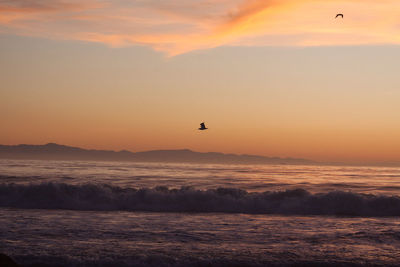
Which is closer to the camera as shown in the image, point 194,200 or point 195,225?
point 195,225

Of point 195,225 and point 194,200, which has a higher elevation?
point 194,200

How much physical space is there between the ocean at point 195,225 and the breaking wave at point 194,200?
0.19 feet

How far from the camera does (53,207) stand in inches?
974

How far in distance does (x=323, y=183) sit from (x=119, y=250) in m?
24.1

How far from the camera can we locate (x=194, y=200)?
86.8 feet

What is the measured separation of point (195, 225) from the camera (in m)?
18.9

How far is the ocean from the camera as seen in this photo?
535 inches

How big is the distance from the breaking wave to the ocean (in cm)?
6

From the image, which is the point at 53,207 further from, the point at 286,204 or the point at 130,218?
the point at 286,204

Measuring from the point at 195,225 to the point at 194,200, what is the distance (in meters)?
7.52

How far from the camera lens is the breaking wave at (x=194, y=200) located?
24734mm

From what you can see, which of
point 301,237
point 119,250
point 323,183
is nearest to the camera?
point 119,250

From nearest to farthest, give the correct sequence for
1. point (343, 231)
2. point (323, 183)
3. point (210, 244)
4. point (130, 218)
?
point (210, 244) → point (343, 231) → point (130, 218) → point (323, 183)

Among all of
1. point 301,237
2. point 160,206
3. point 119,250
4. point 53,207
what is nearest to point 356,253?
point 301,237
